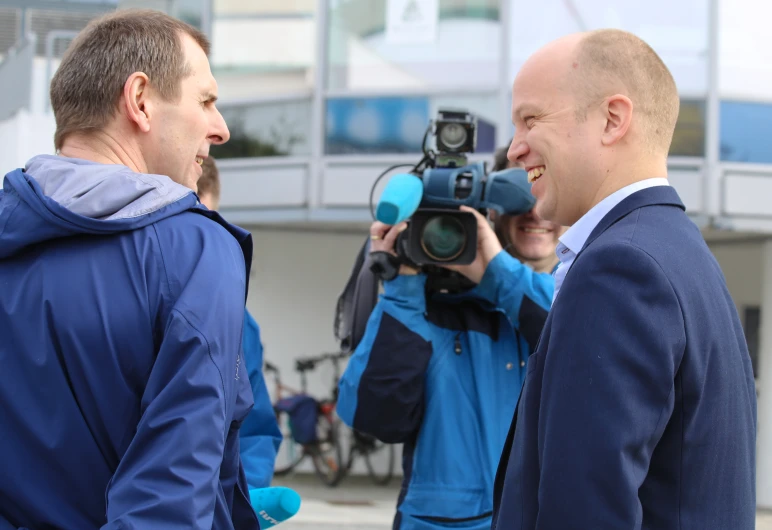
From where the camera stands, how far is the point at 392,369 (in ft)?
9.50

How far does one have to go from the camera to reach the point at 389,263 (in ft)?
10.1

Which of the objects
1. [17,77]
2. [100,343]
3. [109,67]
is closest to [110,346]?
[100,343]

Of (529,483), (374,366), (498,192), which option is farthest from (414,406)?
(529,483)

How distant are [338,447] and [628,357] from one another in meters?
9.90

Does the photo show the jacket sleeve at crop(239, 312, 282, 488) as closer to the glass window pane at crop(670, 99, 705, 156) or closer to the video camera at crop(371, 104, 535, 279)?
the video camera at crop(371, 104, 535, 279)

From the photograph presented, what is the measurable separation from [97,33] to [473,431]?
5.45ft

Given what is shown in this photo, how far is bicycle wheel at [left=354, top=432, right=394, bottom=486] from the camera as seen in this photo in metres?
11.1

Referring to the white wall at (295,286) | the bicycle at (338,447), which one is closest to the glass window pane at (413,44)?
the white wall at (295,286)

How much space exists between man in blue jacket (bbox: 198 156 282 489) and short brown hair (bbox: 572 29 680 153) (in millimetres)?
1332

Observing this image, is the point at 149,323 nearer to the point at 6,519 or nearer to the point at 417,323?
the point at 6,519

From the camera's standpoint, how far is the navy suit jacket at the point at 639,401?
153 cm

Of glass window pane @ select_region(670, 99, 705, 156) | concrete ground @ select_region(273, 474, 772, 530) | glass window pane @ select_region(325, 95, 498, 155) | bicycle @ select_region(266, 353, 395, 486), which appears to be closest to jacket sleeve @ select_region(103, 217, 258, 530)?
concrete ground @ select_region(273, 474, 772, 530)

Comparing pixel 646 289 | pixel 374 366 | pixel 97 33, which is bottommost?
pixel 374 366

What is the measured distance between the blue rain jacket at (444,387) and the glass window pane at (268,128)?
23.2 feet
